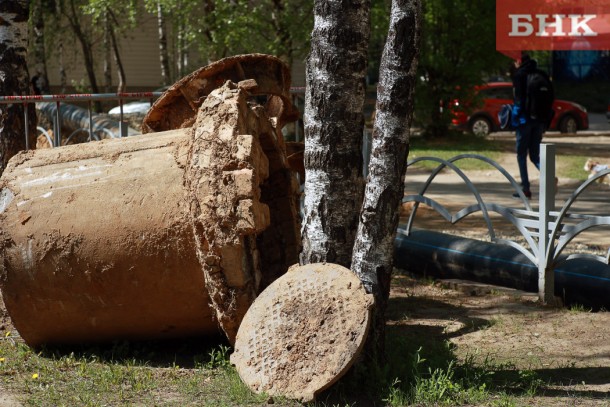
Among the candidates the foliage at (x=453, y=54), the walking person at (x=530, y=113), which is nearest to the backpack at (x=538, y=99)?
the walking person at (x=530, y=113)

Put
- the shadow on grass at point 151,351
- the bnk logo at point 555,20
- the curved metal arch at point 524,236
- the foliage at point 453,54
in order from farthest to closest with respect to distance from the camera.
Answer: the foliage at point 453,54 < the bnk logo at point 555,20 < the curved metal arch at point 524,236 < the shadow on grass at point 151,351

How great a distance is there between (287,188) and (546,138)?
18770 millimetres

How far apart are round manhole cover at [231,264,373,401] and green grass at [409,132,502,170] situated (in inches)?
493

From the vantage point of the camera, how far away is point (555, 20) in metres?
16.4

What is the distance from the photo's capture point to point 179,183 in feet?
18.4

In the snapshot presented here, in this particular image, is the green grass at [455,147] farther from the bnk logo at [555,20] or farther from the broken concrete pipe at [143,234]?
the broken concrete pipe at [143,234]

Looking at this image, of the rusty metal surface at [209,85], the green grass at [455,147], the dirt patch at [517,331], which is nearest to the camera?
the dirt patch at [517,331]

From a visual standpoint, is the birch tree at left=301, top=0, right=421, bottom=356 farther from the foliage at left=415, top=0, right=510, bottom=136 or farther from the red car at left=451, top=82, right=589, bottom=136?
the red car at left=451, top=82, right=589, bottom=136

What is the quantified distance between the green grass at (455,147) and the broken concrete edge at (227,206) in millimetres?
12048

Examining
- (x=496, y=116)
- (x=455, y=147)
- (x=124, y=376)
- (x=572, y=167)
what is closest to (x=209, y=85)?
(x=124, y=376)

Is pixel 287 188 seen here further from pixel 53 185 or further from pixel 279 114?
pixel 53 185

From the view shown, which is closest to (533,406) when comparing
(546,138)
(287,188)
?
(287,188)

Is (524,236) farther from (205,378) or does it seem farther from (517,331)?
(205,378)

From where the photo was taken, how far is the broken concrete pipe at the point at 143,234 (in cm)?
527
